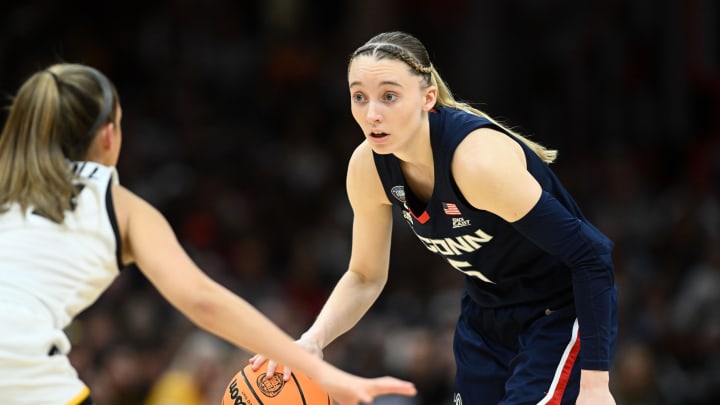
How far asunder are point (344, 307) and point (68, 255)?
4.53ft

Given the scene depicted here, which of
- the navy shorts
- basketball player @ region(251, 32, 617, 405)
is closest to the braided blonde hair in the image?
basketball player @ region(251, 32, 617, 405)

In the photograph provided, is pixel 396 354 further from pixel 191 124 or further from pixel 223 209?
pixel 191 124

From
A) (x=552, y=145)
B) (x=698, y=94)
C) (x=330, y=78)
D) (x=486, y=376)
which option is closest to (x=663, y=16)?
(x=698, y=94)

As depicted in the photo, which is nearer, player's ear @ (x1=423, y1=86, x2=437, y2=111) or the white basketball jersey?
the white basketball jersey

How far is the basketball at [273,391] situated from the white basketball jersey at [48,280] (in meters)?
0.94

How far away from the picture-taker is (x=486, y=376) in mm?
3863

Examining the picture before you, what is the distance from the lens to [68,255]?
9.63 feet

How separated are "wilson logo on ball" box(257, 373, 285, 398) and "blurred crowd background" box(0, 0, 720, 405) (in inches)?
137

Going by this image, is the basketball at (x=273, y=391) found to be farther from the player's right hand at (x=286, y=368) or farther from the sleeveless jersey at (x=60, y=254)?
the sleeveless jersey at (x=60, y=254)

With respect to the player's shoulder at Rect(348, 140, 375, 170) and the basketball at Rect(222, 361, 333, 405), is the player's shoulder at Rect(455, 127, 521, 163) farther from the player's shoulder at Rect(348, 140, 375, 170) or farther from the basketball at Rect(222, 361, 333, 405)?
the basketball at Rect(222, 361, 333, 405)

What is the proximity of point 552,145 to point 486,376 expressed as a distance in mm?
7251

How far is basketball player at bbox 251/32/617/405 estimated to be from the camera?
3453 millimetres

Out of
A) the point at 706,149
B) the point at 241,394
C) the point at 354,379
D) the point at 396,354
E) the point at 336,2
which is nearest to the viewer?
the point at 354,379

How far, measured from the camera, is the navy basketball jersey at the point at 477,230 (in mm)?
3613
